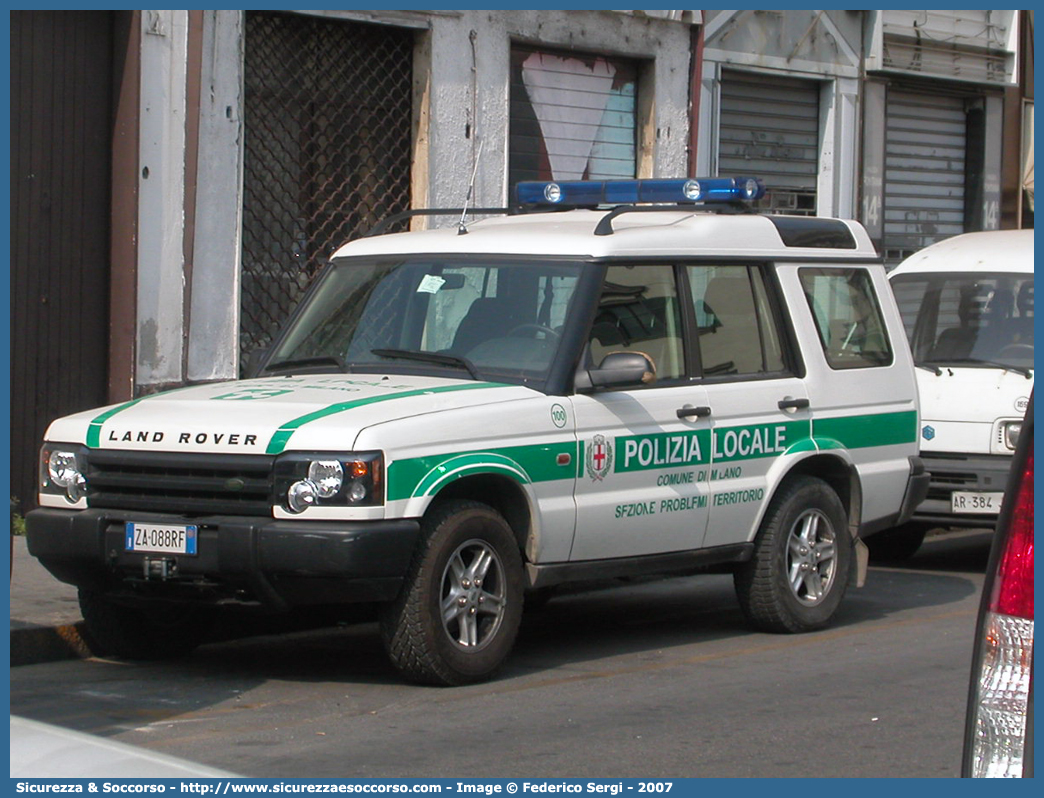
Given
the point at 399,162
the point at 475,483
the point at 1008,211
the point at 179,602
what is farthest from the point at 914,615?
the point at 1008,211

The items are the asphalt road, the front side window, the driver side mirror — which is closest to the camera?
the asphalt road

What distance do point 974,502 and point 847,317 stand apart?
2113 millimetres

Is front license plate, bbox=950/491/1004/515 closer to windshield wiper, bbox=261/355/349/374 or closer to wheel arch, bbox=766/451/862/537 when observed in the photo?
wheel arch, bbox=766/451/862/537

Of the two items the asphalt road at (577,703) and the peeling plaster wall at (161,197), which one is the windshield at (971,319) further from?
A: the peeling plaster wall at (161,197)

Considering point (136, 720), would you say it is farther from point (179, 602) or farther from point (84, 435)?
point (84, 435)

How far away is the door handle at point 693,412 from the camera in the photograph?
790cm

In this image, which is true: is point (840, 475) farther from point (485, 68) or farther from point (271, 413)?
point (485, 68)

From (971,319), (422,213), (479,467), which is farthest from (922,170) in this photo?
(479,467)

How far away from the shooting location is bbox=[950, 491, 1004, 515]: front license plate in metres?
10.5

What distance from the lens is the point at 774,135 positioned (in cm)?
1705

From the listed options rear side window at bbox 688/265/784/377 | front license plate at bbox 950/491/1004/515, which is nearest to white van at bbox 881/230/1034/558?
front license plate at bbox 950/491/1004/515

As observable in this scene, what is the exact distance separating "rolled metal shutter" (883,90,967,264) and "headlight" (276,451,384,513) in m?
12.6

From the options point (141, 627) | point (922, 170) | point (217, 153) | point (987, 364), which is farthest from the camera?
point (922, 170)

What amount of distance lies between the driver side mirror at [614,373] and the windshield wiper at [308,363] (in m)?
1.12
